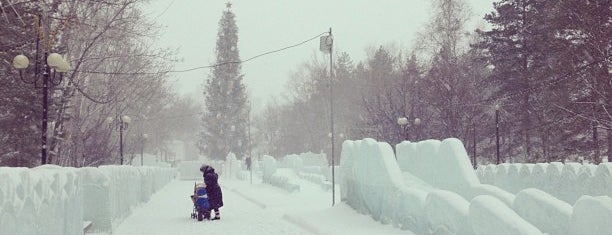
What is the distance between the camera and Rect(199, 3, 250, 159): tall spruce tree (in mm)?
78875

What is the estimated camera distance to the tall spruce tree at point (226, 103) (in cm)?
7888

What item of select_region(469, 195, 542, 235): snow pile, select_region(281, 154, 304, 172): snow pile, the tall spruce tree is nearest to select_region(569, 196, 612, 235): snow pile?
select_region(469, 195, 542, 235): snow pile

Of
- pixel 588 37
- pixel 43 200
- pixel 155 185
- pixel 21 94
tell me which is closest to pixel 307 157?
pixel 155 185

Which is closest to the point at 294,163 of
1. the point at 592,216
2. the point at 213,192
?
the point at 213,192

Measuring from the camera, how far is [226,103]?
79.6 meters

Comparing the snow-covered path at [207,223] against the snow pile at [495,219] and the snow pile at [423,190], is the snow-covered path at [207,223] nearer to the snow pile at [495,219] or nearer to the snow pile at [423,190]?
the snow pile at [423,190]

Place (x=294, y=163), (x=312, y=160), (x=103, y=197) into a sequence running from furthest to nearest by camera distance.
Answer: (x=312, y=160)
(x=294, y=163)
(x=103, y=197)

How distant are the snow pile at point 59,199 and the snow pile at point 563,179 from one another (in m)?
10.4

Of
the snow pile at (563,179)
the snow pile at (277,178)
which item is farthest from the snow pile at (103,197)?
the snow pile at (277,178)

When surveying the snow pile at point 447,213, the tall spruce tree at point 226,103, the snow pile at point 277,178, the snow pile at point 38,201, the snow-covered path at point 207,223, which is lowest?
the snow-covered path at point 207,223

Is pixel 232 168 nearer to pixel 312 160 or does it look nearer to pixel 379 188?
pixel 312 160

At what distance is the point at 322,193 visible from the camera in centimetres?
2922

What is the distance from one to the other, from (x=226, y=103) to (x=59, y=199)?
232 ft

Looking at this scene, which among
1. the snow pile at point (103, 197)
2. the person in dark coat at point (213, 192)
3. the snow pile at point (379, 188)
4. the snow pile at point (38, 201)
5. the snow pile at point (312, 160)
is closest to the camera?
the snow pile at point (38, 201)
